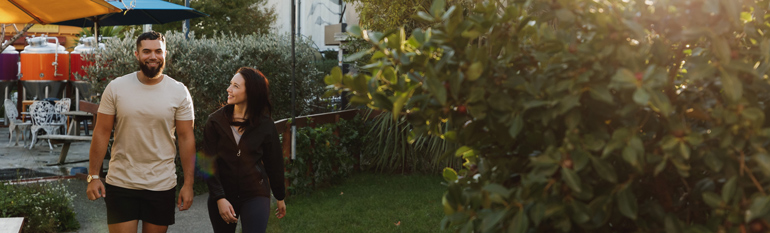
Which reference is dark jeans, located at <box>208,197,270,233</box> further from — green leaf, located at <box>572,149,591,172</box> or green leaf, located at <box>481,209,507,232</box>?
green leaf, located at <box>572,149,591,172</box>

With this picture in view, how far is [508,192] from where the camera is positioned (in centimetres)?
156

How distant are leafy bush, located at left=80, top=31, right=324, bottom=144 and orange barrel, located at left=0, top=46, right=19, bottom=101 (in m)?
9.14

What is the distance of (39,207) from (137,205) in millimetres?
2513

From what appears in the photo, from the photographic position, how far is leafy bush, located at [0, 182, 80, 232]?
5.94m

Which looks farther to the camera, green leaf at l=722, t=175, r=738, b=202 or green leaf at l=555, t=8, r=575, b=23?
green leaf at l=555, t=8, r=575, b=23

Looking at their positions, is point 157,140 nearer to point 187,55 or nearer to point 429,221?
point 429,221

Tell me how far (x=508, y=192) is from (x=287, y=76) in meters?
8.72

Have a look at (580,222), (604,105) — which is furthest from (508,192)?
(604,105)

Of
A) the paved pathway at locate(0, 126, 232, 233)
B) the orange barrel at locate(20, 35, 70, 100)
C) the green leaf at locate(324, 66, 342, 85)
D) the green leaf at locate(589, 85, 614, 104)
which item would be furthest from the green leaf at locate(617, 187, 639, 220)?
the orange barrel at locate(20, 35, 70, 100)

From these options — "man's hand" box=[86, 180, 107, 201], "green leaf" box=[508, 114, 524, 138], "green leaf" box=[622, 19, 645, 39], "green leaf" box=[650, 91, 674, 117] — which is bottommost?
"man's hand" box=[86, 180, 107, 201]

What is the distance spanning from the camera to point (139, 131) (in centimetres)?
398

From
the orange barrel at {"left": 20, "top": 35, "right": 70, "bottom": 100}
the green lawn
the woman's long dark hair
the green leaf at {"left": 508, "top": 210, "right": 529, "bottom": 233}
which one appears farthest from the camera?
the orange barrel at {"left": 20, "top": 35, "right": 70, "bottom": 100}

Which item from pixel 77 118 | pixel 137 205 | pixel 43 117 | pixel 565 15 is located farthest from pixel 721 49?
pixel 43 117

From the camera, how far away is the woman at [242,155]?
414 cm
